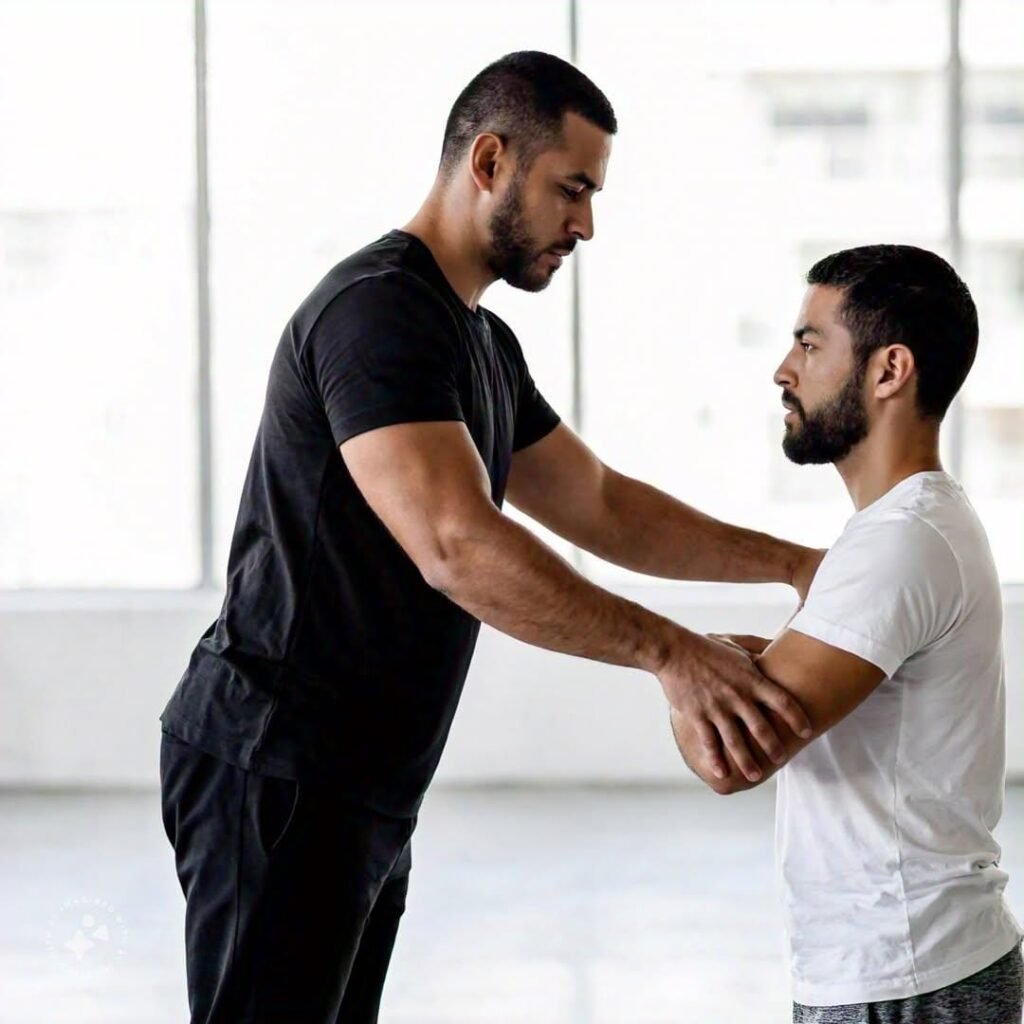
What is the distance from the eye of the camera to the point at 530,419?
83.0 inches

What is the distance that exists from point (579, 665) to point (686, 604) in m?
0.43

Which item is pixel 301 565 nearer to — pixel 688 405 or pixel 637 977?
pixel 637 977

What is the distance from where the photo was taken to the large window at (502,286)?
4910 millimetres

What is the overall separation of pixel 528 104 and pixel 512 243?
18 centimetres

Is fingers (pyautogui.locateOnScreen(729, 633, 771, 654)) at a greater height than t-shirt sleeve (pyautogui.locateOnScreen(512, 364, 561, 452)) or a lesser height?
lesser

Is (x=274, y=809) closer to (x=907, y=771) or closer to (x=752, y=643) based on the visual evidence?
(x=752, y=643)

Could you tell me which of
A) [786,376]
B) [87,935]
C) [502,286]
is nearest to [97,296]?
[502,286]

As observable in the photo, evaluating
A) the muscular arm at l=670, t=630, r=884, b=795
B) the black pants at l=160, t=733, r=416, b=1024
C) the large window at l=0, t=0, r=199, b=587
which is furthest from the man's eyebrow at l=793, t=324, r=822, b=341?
the large window at l=0, t=0, r=199, b=587

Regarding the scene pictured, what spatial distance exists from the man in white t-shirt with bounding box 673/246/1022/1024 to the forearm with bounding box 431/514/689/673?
0.16 meters

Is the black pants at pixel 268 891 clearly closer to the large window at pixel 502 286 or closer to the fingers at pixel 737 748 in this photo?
the fingers at pixel 737 748

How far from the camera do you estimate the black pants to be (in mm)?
1667

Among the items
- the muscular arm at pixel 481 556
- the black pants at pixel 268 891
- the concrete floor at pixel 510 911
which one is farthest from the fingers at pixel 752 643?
the concrete floor at pixel 510 911

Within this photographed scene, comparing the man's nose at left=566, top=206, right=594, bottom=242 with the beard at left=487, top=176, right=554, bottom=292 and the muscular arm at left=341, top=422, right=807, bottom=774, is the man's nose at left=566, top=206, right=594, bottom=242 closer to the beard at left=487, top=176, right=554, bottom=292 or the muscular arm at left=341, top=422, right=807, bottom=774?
the beard at left=487, top=176, right=554, bottom=292

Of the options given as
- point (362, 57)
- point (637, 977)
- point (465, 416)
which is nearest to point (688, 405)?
point (362, 57)
